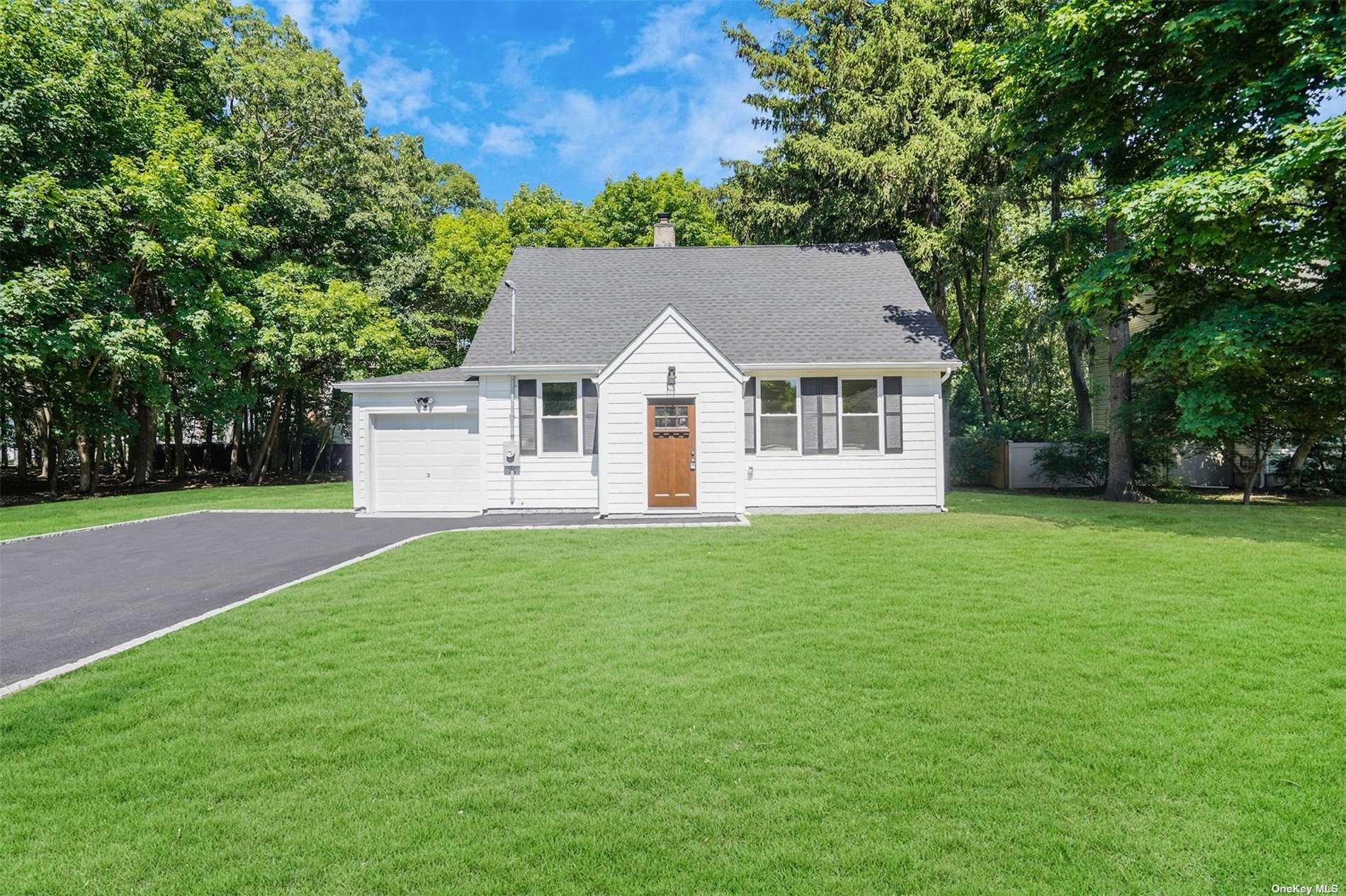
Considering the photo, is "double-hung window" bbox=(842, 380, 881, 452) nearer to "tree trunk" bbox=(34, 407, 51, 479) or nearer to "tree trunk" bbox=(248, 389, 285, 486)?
"tree trunk" bbox=(248, 389, 285, 486)

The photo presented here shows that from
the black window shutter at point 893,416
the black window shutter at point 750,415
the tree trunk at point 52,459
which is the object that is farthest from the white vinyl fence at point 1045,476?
the tree trunk at point 52,459

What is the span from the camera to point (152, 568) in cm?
860

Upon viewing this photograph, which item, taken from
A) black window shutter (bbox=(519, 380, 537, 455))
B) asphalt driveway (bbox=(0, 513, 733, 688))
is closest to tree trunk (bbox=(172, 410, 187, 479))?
asphalt driveway (bbox=(0, 513, 733, 688))

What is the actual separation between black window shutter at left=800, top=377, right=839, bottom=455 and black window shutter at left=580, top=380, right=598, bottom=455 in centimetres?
459

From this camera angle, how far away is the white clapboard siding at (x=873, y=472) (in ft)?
45.5

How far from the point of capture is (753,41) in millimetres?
23078

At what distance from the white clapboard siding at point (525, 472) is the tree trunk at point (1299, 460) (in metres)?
17.1

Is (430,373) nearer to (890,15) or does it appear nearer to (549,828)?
(549,828)

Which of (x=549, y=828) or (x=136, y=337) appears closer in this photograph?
(x=549, y=828)

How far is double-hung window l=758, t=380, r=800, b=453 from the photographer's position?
14.0 meters

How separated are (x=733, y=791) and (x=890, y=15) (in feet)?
84.4

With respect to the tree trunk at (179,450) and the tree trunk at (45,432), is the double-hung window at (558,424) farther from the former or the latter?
the tree trunk at (179,450)

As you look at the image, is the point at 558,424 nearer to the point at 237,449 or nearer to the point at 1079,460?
the point at 1079,460

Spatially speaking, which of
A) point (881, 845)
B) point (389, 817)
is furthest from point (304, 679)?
point (881, 845)
